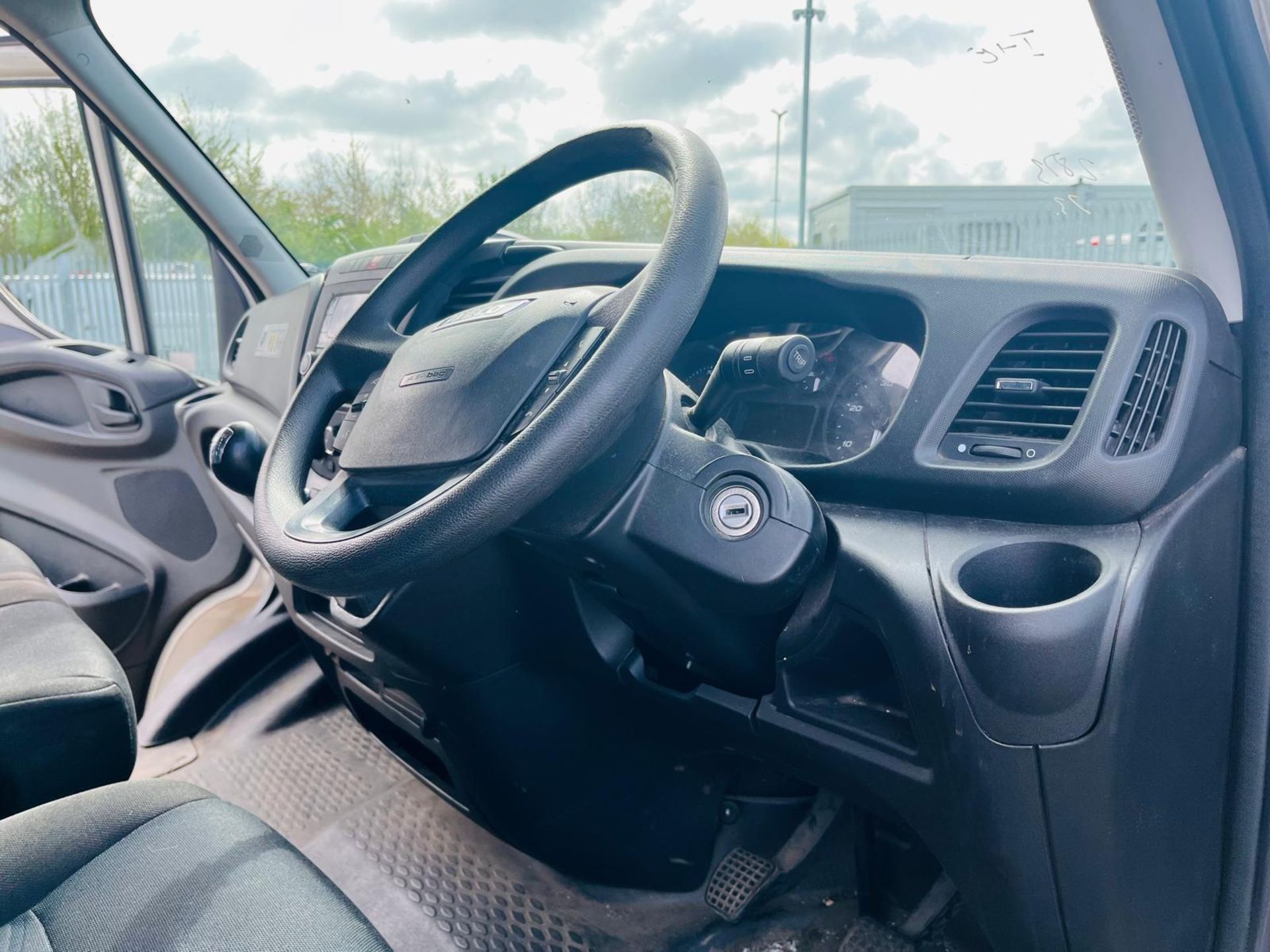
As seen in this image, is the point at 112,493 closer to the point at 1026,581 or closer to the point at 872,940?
the point at 872,940

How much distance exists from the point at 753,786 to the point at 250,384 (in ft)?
4.68

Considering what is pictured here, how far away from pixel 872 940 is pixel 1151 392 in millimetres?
794

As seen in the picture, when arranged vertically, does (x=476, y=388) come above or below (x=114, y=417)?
above

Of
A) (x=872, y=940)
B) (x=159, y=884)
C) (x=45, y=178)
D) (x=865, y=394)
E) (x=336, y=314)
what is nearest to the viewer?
(x=159, y=884)

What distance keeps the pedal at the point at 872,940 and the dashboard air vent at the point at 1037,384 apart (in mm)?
690

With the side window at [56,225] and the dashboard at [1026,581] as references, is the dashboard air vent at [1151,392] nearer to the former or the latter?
the dashboard at [1026,581]

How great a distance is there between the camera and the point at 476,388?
3.15ft

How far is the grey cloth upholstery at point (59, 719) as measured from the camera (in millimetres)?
1209

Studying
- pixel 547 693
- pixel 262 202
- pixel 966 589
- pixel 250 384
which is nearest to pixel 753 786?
pixel 547 693

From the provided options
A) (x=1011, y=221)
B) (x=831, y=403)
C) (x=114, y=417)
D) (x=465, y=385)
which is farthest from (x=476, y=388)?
(x=114, y=417)

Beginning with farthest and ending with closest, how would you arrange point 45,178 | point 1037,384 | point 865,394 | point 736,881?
point 45,178 → point 736,881 → point 865,394 → point 1037,384

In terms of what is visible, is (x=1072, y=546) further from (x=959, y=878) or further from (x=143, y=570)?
(x=143, y=570)

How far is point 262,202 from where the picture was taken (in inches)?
88.7

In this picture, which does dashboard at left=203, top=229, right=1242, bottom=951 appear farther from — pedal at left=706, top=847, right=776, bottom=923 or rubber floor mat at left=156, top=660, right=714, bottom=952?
rubber floor mat at left=156, top=660, right=714, bottom=952
